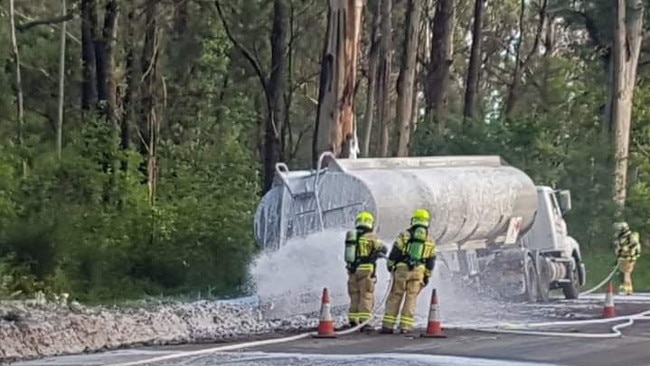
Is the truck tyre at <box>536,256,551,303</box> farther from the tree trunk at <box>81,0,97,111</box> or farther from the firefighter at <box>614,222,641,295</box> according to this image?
the tree trunk at <box>81,0,97,111</box>

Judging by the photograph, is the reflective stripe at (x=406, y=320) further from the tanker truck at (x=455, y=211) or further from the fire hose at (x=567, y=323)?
the tanker truck at (x=455, y=211)

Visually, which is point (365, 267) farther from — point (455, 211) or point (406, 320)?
point (455, 211)

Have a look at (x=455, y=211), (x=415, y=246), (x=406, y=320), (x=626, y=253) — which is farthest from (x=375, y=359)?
(x=626, y=253)

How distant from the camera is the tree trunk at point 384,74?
132ft

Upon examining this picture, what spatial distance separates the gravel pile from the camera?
16.1m

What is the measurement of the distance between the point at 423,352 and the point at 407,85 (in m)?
25.3

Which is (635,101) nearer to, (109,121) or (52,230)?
(109,121)

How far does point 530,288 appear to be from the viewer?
2636 cm

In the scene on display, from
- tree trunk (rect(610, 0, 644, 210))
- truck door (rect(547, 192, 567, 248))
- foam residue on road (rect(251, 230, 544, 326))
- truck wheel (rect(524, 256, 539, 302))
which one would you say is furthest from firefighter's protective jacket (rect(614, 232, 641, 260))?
foam residue on road (rect(251, 230, 544, 326))

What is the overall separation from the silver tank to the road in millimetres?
3201

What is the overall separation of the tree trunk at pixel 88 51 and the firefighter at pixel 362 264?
2087cm

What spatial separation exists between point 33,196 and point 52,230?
209 centimetres

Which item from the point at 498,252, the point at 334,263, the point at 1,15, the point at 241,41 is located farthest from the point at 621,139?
the point at 334,263

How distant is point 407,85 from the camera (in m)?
40.2
